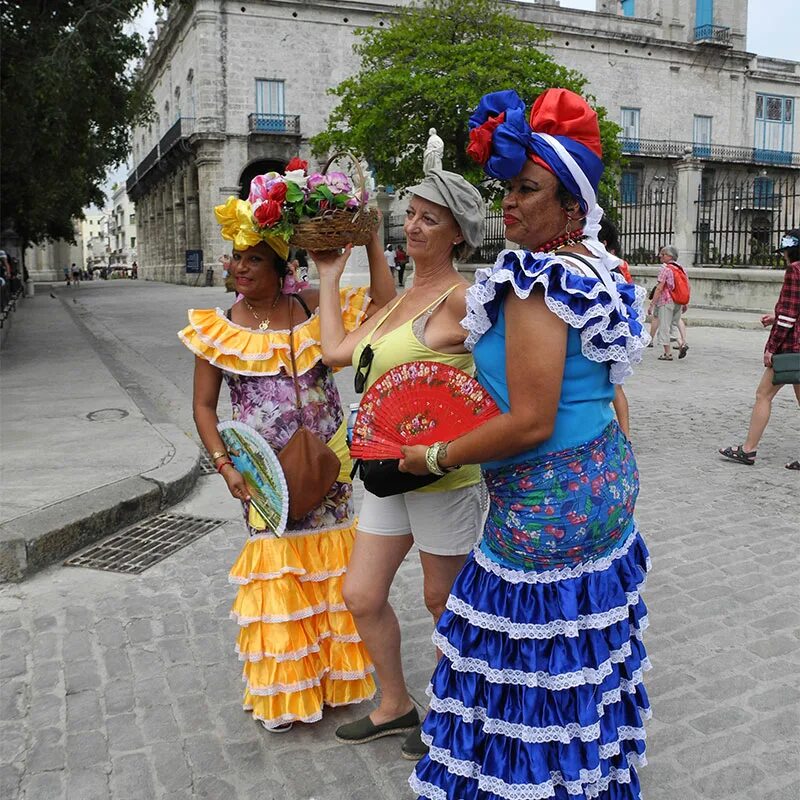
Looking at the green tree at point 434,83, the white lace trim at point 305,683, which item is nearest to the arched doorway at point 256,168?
the green tree at point 434,83

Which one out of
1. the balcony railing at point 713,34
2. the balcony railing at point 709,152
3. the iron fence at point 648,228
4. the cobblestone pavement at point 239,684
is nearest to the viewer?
the cobblestone pavement at point 239,684

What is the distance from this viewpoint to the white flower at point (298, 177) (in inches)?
114

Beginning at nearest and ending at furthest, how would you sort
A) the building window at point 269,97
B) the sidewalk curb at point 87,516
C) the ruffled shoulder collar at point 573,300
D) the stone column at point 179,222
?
the ruffled shoulder collar at point 573,300, the sidewalk curb at point 87,516, the building window at point 269,97, the stone column at point 179,222

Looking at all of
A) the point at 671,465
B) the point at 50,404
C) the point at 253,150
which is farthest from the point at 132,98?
the point at 253,150

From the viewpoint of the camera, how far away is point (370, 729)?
3.06 m

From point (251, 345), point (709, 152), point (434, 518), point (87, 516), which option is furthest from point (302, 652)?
point (709, 152)

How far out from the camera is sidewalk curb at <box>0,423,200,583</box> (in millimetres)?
4637

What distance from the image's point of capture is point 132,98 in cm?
1377

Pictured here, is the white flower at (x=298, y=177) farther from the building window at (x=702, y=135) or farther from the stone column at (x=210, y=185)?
the building window at (x=702, y=135)

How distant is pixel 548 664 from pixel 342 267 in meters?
1.63

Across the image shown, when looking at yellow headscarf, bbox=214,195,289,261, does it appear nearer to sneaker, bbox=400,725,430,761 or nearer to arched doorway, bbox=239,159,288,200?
sneaker, bbox=400,725,430,761

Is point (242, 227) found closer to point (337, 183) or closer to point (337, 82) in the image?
point (337, 183)

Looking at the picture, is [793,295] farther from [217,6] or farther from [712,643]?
[217,6]

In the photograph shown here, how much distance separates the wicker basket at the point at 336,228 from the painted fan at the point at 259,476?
2.41 feet
